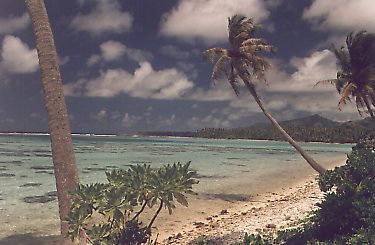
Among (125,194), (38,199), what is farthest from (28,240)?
(38,199)

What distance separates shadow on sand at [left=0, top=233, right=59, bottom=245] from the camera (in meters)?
12.1

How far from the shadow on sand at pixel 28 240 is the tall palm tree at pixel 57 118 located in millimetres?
5512

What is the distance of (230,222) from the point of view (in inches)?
528

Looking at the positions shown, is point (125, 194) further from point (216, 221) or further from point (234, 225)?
point (216, 221)

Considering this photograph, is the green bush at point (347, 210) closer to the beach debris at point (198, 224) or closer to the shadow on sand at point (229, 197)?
the beach debris at point (198, 224)

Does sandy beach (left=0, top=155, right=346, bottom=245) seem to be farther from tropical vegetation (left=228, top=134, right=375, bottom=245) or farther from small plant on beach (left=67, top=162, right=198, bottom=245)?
tropical vegetation (left=228, top=134, right=375, bottom=245)

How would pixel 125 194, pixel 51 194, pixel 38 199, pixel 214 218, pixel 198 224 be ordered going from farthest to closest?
pixel 51 194 → pixel 38 199 → pixel 214 218 → pixel 198 224 → pixel 125 194

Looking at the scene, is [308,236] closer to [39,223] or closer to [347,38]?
[39,223]

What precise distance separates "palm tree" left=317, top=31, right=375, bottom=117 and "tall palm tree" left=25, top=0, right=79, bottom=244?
1634 centimetres

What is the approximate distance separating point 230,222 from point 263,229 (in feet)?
9.51

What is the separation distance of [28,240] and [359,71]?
60.4ft

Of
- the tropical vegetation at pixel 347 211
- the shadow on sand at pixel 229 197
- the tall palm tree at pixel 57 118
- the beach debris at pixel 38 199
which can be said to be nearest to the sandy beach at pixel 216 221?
the shadow on sand at pixel 229 197

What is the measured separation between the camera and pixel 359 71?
20.0 m

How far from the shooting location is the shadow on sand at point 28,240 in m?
12.1
